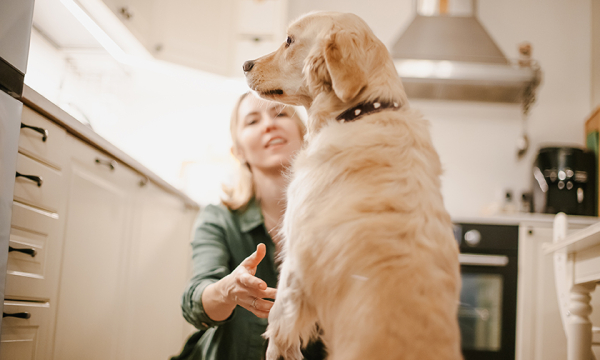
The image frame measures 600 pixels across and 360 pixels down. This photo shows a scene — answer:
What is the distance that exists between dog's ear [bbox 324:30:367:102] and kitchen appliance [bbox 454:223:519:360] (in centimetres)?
176

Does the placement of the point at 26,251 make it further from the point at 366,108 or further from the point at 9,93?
the point at 366,108

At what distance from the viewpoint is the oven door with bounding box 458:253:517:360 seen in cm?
239

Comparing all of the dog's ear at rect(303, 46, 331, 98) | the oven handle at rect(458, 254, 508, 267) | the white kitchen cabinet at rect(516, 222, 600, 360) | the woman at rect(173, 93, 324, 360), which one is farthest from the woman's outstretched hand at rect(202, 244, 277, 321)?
the white kitchen cabinet at rect(516, 222, 600, 360)

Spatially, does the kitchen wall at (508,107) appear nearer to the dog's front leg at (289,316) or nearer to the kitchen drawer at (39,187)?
the kitchen drawer at (39,187)

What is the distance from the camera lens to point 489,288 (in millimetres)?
2488

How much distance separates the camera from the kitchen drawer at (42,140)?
3.34 ft

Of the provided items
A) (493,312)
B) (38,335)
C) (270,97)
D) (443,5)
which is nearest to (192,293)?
(38,335)

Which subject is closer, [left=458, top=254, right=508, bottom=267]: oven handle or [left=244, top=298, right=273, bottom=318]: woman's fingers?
[left=244, top=298, right=273, bottom=318]: woman's fingers

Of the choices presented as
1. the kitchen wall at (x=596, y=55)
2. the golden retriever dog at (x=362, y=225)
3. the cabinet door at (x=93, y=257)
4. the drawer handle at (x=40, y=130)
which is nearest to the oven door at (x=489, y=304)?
the kitchen wall at (x=596, y=55)

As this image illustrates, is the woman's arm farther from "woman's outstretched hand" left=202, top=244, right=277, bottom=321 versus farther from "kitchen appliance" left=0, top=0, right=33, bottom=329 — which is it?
"kitchen appliance" left=0, top=0, right=33, bottom=329

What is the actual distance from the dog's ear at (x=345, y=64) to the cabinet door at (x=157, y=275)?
1.15m

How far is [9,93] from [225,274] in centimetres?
60

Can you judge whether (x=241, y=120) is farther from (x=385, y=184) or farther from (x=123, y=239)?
(x=385, y=184)

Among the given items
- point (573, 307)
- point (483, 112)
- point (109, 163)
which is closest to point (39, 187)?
point (109, 163)
